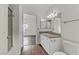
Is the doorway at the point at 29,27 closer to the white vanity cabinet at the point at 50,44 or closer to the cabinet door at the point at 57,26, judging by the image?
the white vanity cabinet at the point at 50,44

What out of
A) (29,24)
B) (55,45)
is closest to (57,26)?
(55,45)

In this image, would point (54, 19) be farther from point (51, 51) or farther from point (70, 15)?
point (51, 51)

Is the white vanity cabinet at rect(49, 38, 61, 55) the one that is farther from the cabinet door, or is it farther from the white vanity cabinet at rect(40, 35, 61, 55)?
the cabinet door

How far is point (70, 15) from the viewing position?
1029mm

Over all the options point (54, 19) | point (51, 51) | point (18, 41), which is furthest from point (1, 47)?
point (54, 19)

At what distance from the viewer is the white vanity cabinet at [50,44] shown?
109 cm

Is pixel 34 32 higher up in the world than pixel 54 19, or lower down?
lower down

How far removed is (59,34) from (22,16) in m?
0.55

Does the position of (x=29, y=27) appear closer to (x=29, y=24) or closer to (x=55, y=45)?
(x=29, y=24)

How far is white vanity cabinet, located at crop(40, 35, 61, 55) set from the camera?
42.9 inches

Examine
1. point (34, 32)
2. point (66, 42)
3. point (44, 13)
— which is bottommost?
point (66, 42)

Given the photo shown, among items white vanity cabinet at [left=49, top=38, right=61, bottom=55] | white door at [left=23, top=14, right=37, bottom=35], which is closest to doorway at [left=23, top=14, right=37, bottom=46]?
white door at [left=23, top=14, right=37, bottom=35]

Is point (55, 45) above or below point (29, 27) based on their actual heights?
below

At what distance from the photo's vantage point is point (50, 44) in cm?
115
